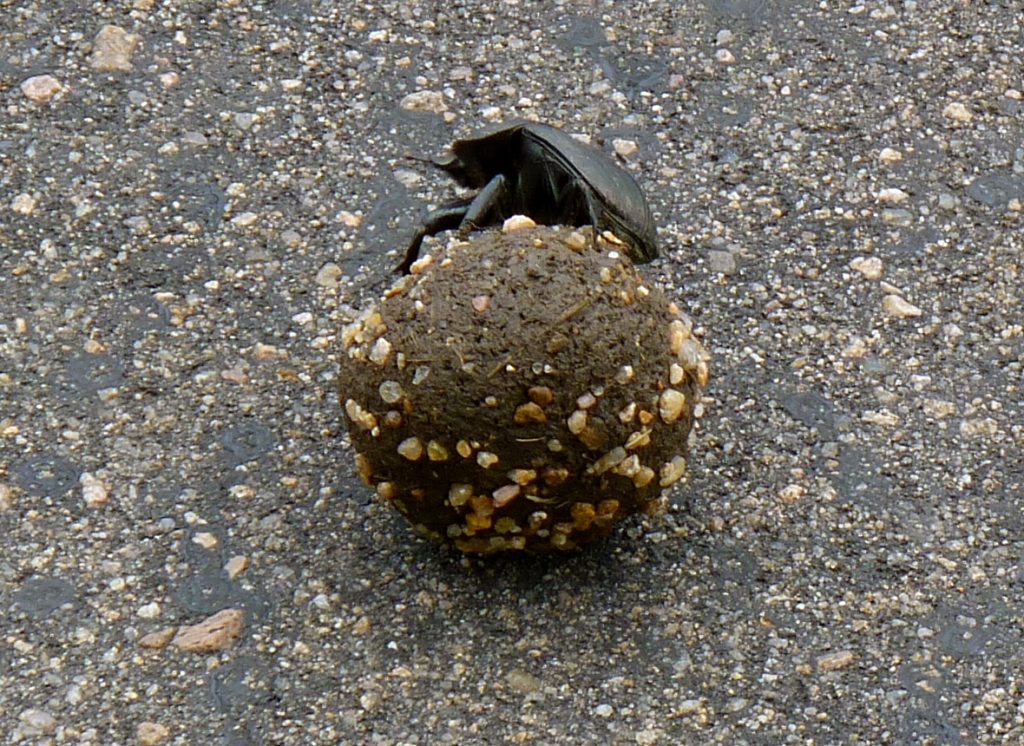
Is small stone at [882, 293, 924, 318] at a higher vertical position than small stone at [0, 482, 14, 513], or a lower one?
higher

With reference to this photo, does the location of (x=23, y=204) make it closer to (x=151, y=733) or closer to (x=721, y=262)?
(x=151, y=733)

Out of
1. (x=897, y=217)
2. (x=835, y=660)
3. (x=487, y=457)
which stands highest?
(x=487, y=457)

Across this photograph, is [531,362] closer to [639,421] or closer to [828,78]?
[639,421]

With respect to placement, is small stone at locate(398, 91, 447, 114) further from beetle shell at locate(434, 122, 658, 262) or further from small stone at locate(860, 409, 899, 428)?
small stone at locate(860, 409, 899, 428)

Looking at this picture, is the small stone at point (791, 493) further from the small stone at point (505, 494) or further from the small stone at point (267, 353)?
the small stone at point (267, 353)

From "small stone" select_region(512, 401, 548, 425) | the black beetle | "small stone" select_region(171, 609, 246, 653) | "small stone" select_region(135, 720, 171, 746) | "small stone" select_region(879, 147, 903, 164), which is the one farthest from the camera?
"small stone" select_region(879, 147, 903, 164)

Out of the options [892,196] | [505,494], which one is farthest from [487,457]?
[892,196]

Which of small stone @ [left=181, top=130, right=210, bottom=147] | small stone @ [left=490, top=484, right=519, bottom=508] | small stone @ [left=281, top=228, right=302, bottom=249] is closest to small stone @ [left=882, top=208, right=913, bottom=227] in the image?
small stone @ [left=281, top=228, right=302, bottom=249]

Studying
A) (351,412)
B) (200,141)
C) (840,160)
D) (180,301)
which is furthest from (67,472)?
(840,160)
